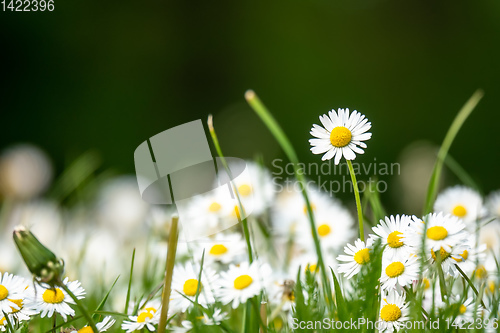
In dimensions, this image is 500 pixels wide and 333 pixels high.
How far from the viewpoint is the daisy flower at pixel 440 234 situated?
0.50 m

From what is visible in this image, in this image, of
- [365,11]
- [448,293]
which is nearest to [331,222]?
[448,293]

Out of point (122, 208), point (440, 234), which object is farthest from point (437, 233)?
point (122, 208)

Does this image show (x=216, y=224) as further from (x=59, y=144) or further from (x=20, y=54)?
(x=20, y=54)

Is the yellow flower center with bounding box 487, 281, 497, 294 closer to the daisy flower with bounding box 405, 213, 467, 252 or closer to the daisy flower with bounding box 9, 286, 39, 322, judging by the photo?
the daisy flower with bounding box 405, 213, 467, 252

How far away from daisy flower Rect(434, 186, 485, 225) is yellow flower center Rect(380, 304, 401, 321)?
1.01 feet

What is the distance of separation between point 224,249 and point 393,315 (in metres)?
0.25

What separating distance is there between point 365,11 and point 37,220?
3351 mm

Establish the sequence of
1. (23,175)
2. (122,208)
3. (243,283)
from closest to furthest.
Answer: (243,283), (122,208), (23,175)

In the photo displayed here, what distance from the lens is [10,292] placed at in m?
0.54

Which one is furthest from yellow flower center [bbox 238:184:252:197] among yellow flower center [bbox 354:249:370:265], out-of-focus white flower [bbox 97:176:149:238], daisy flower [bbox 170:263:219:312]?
out-of-focus white flower [bbox 97:176:149:238]

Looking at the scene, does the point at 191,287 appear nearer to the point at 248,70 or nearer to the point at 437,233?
the point at 437,233

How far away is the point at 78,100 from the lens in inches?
163

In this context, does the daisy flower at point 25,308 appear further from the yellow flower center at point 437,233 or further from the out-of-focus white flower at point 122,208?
the out-of-focus white flower at point 122,208

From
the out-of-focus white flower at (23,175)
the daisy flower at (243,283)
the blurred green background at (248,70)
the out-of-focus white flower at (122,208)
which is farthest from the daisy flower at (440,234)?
the blurred green background at (248,70)
